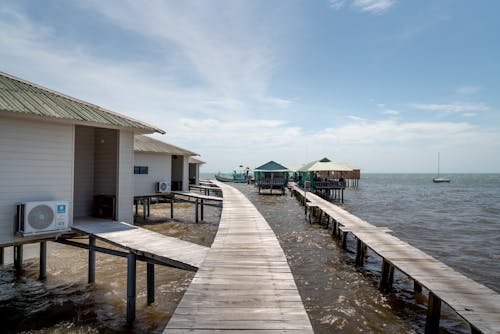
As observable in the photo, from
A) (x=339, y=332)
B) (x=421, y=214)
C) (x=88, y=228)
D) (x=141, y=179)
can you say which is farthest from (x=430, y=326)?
(x=421, y=214)

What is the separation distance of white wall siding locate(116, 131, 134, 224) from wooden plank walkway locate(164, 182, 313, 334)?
459 cm

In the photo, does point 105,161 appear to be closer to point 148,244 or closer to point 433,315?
point 148,244

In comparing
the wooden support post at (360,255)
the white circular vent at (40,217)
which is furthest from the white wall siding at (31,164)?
the wooden support post at (360,255)

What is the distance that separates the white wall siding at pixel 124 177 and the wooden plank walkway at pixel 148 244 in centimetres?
61

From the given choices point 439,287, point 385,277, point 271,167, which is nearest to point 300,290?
point 385,277

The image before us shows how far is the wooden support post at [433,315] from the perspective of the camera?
241 inches

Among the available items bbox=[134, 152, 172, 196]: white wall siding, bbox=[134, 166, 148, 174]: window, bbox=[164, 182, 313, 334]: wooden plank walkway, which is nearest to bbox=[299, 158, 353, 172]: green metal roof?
bbox=[134, 152, 172, 196]: white wall siding

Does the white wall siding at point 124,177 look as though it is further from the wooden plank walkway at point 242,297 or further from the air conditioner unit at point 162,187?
the air conditioner unit at point 162,187

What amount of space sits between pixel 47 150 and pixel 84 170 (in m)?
3.60

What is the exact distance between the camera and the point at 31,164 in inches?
298

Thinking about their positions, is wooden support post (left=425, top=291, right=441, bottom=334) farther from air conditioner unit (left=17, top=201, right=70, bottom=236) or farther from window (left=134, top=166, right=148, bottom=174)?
window (left=134, top=166, right=148, bottom=174)

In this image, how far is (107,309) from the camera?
296 inches

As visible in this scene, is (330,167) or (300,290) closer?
(300,290)

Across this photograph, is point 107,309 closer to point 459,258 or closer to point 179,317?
point 179,317
